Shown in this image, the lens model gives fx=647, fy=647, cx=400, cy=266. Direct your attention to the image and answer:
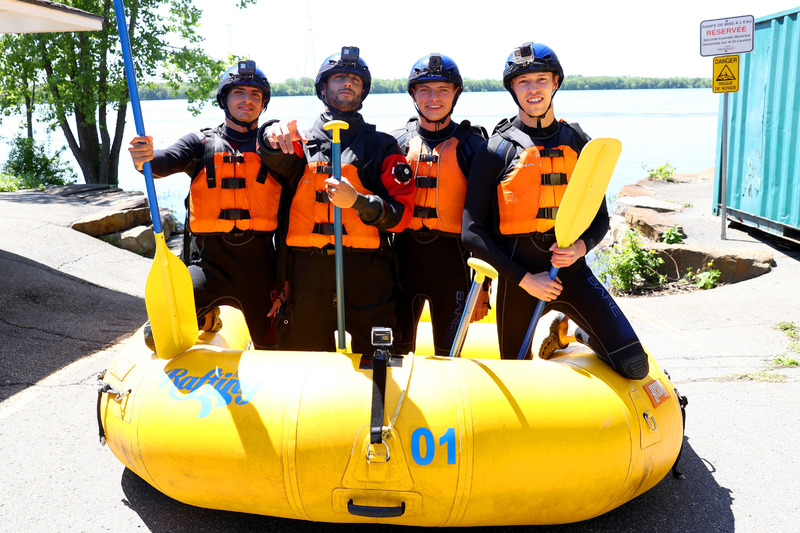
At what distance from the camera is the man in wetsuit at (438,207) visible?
3387mm

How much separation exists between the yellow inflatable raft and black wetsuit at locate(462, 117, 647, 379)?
0.70ft

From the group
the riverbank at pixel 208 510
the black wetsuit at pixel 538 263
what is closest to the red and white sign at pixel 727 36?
the riverbank at pixel 208 510

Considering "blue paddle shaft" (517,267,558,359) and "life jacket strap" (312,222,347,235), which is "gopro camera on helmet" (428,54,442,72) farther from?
"blue paddle shaft" (517,267,558,359)

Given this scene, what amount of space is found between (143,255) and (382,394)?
24.7 feet

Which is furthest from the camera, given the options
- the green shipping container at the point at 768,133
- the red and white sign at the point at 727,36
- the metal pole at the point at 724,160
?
the metal pole at the point at 724,160

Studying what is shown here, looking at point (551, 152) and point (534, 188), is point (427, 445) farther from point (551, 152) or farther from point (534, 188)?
point (551, 152)

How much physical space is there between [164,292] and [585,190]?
1987 mm

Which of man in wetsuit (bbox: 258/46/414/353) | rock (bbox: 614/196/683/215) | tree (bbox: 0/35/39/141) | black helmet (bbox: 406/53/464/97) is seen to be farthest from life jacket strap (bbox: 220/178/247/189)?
tree (bbox: 0/35/39/141)

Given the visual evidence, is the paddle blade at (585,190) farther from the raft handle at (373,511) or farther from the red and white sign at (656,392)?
the raft handle at (373,511)

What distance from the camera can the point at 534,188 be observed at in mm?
3076

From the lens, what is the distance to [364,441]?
2.54 m

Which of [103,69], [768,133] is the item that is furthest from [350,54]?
[103,69]

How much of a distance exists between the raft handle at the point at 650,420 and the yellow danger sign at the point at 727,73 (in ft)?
21.6

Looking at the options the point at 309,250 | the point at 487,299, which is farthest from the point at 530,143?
the point at 309,250
